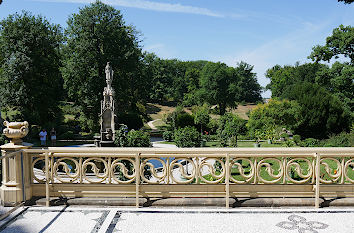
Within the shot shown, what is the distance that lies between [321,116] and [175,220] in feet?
91.9

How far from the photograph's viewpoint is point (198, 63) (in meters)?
93.6

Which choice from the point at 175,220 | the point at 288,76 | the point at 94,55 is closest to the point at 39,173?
the point at 175,220

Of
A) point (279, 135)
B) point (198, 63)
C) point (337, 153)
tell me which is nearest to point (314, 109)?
point (279, 135)

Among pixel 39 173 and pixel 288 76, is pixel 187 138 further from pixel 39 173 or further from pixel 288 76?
pixel 288 76

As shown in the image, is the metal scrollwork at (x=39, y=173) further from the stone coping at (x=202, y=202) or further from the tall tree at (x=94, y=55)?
the tall tree at (x=94, y=55)

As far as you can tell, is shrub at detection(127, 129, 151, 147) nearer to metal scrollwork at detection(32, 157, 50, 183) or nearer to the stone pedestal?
metal scrollwork at detection(32, 157, 50, 183)

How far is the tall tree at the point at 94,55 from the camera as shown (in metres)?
29.7

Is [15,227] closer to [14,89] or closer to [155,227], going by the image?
[155,227]

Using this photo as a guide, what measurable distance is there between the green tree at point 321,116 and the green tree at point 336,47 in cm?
471

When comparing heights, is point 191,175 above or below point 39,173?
above

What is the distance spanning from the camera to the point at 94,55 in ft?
99.2

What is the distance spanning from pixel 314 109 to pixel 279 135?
159 inches

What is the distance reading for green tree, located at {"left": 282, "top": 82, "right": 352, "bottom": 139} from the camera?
2866 cm

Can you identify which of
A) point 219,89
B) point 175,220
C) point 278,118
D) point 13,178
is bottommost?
point 175,220
